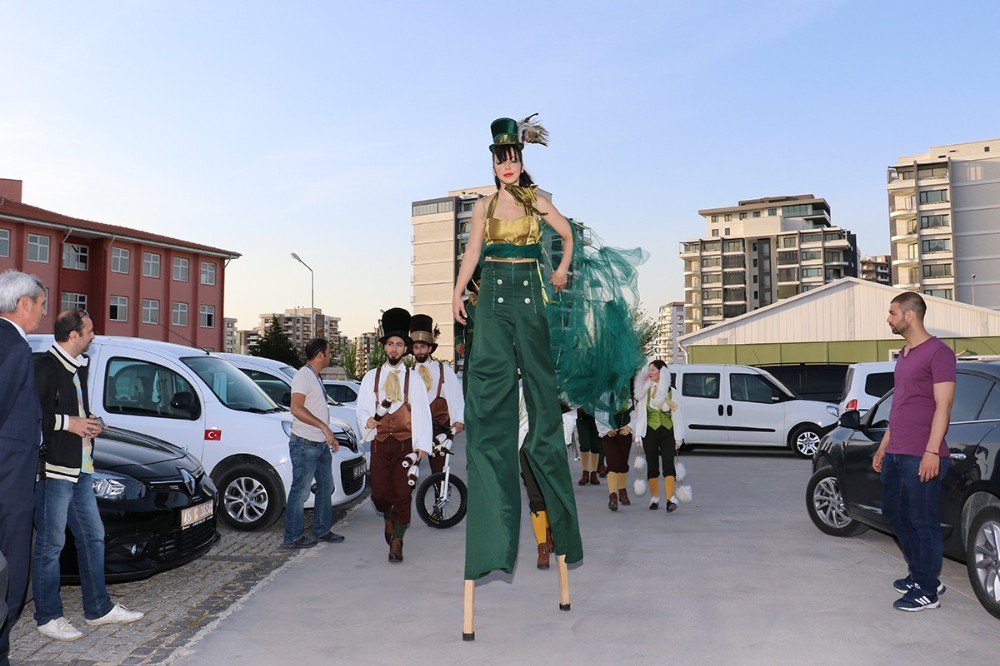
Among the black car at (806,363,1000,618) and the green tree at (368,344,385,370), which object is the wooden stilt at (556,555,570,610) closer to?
the black car at (806,363,1000,618)

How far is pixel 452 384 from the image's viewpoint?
8.37 metres

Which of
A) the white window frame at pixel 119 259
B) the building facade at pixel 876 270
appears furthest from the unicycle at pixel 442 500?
the building facade at pixel 876 270

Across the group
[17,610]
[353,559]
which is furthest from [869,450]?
[17,610]

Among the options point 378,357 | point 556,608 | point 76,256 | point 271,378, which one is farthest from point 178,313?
point 556,608

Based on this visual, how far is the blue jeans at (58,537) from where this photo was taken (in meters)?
4.80

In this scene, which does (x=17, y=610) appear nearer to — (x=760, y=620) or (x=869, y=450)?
(x=760, y=620)

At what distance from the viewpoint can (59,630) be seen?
15.7 feet

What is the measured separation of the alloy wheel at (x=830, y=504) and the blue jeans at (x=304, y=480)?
4.71 m

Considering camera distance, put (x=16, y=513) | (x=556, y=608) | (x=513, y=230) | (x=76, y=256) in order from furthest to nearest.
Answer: (x=76, y=256) → (x=556, y=608) → (x=513, y=230) → (x=16, y=513)

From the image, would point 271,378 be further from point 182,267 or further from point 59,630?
point 182,267

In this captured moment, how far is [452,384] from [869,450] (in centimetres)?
378

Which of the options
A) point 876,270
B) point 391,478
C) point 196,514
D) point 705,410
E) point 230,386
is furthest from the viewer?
point 876,270

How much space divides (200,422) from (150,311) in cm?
5526

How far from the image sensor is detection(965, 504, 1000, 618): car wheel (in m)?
5.23
